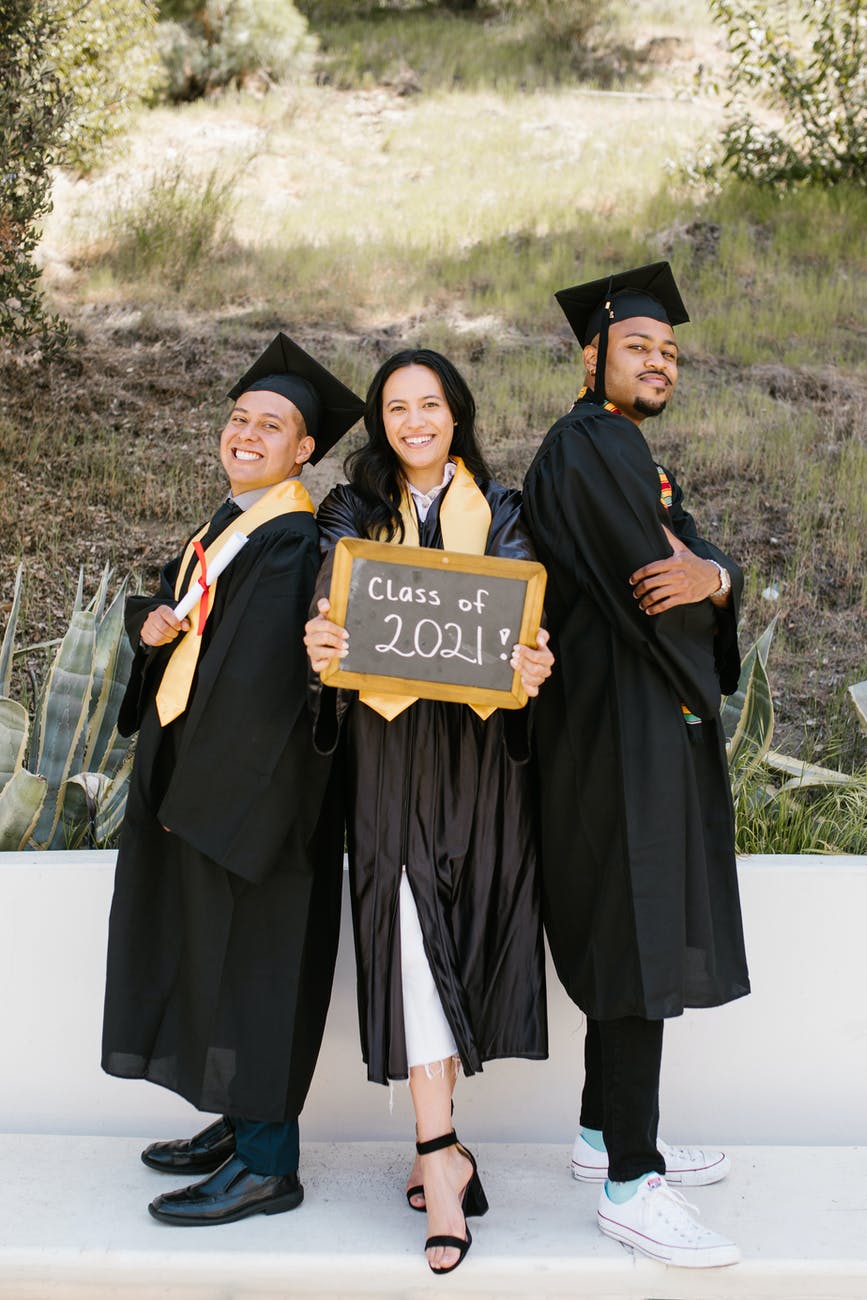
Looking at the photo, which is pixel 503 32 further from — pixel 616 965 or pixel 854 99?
pixel 616 965

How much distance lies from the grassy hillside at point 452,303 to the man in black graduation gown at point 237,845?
2.54 m

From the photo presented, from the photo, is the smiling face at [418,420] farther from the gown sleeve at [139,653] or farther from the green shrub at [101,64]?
the green shrub at [101,64]

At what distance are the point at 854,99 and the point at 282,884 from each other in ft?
23.1

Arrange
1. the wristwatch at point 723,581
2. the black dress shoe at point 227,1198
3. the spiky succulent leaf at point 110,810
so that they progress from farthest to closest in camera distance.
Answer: the spiky succulent leaf at point 110,810, the black dress shoe at point 227,1198, the wristwatch at point 723,581

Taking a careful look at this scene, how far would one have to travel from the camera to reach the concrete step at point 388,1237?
105 inches

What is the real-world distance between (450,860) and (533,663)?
0.51 m

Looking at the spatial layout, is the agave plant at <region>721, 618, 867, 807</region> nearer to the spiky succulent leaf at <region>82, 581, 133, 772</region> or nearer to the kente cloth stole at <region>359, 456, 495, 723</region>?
the kente cloth stole at <region>359, 456, 495, 723</region>

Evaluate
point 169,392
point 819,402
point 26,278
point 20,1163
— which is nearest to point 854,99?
point 819,402

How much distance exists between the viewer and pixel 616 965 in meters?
2.61

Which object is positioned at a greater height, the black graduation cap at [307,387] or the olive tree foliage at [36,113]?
the olive tree foliage at [36,113]

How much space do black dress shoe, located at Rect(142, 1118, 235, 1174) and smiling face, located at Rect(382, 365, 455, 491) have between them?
66.7 inches

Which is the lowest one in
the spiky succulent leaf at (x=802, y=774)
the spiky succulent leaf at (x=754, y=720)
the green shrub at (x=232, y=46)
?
the spiky succulent leaf at (x=802, y=774)

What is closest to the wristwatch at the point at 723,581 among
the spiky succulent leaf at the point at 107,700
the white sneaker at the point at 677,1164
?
the white sneaker at the point at 677,1164

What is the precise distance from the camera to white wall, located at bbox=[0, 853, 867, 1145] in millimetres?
3297
